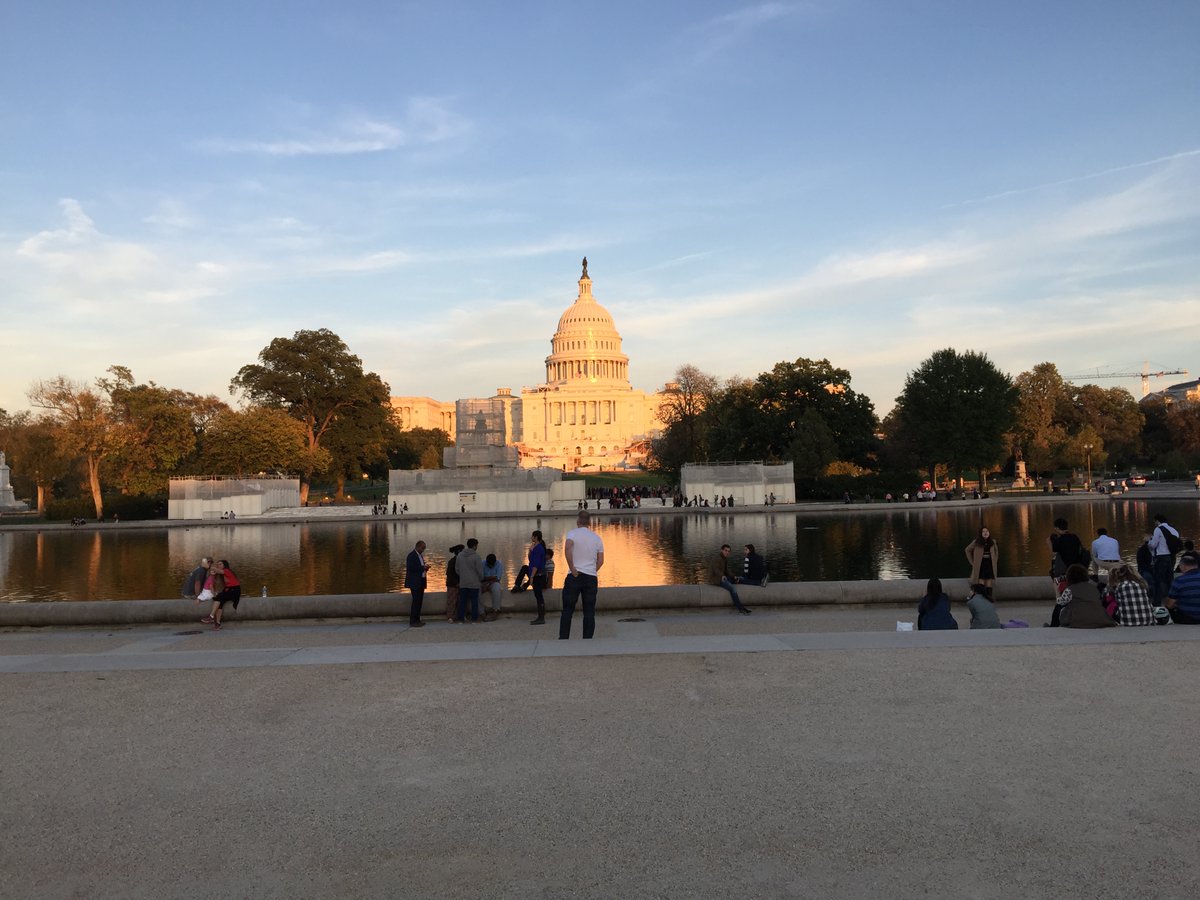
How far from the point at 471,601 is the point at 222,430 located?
2314 inches

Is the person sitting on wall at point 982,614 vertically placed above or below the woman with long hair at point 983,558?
below

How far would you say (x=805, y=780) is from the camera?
672 centimetres

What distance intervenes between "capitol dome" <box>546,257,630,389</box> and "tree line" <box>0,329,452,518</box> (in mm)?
100747

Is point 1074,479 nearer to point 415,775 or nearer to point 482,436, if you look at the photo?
point 482,436

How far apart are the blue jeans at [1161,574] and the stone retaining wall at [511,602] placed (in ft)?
5.33

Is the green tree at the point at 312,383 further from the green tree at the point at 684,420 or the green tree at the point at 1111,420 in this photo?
the green tree at the point at 1111,420

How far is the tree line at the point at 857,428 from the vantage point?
7144 cm

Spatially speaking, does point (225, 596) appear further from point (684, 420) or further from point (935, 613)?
point (684, 420)

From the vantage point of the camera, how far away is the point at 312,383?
78375 millimetres

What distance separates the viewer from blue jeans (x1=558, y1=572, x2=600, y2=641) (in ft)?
41.8

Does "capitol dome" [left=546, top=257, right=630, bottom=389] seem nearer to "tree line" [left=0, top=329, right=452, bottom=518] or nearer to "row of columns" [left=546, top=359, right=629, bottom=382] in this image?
"row of columns" [left=546, top=359, right=629, bottom=382]

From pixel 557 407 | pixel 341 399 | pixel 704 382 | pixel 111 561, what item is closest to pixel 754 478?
pixel 704 382

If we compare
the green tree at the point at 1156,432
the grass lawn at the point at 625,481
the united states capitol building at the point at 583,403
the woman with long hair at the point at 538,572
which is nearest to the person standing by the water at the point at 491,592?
the woman with long hair at the point at 538,572

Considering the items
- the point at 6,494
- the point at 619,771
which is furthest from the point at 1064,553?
the point at 6,494
